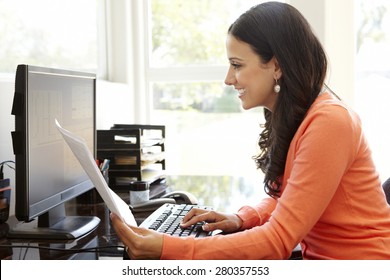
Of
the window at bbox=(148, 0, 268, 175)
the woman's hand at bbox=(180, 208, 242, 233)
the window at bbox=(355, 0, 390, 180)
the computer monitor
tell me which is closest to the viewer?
the computer monitor

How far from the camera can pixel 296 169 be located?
100 cm

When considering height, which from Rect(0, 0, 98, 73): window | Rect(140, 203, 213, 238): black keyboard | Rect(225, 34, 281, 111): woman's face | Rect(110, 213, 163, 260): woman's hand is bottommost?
Rect(140, 203, 213, 238): black keyboard

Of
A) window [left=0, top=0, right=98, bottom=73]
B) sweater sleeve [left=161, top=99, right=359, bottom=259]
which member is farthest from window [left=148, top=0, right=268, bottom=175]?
sweater sleeve [left=161, top=99, right=359, bottom=259]

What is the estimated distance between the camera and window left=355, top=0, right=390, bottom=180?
260 cm

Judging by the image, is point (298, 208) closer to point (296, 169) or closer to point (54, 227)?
point (296, 169)

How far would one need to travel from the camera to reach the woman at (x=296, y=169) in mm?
970

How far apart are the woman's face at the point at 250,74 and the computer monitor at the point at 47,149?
0.47m

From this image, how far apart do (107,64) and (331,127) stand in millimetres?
1933

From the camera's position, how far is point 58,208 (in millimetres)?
1324

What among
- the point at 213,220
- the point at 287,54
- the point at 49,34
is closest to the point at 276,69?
the point at 287,54

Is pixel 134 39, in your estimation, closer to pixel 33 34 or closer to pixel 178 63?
pixel 178 63

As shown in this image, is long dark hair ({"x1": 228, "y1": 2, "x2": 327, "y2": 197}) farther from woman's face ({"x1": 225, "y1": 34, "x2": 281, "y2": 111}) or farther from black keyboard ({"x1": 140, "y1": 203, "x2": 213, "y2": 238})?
black keyboard ({"x1": 140, "y1": 203, "x2": 213, "y2": 238})

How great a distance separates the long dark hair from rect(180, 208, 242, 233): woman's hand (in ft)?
0.79
